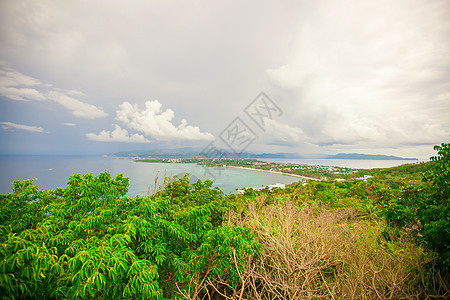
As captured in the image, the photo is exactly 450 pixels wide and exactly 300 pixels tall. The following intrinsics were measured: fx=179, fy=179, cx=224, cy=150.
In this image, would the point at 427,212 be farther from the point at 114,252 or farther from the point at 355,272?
the point at 114,252

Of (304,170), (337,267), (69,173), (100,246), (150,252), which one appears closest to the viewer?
(100,246)

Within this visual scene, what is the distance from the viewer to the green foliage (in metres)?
2.01

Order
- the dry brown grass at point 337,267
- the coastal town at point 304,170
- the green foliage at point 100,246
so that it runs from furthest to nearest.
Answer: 1. the coastal town at point 304,170
2. the dry brown grass at point 337,267
3. the green foliage at point 100,246

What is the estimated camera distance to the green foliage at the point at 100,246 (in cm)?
201

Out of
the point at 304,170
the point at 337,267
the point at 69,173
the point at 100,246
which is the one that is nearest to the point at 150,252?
the point at 100,246

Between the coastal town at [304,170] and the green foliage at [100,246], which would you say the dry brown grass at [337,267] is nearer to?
the green foliage at [100,246]

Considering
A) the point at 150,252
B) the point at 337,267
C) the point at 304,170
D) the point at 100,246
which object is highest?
the point at 100,246

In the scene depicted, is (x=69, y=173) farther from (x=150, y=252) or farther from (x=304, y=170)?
(x=304, y=170)

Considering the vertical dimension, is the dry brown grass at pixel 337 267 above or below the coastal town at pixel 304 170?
above

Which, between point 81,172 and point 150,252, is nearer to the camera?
point 150,252

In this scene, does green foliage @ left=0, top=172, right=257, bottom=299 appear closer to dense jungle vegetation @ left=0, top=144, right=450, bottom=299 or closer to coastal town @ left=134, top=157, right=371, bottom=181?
dense jungle vegetation @ left=0, top=144, right=450, bottom=299

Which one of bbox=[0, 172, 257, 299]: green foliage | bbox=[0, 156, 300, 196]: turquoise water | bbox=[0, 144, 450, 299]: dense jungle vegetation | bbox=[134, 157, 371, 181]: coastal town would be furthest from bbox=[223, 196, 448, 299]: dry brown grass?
bbox=[134, 157, 371, 181]: coastal town

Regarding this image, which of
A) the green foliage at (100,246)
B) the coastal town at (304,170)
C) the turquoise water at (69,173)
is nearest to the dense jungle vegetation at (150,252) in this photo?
the green foliage at (100,246)

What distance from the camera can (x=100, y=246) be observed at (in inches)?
92.1
